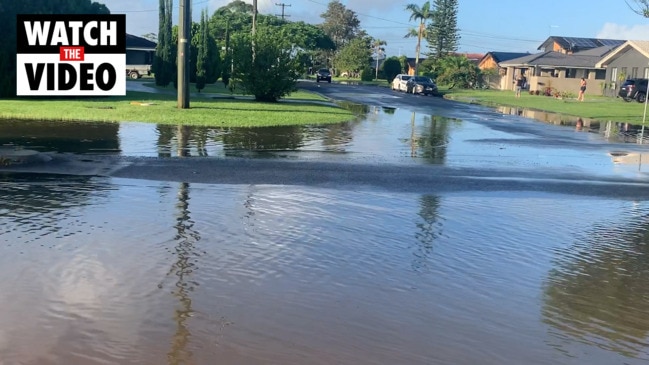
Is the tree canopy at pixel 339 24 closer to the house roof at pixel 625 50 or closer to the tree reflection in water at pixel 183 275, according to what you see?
the house roof at pixel 625 50

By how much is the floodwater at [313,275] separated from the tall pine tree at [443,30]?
9168 cm

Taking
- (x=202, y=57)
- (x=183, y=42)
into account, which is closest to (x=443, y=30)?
(x=202, y=57)

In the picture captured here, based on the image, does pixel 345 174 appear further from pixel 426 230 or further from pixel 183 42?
pixel 183 42

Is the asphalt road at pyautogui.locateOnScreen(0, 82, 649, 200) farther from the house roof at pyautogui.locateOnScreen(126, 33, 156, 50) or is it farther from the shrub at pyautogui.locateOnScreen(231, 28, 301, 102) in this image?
the house roof at pyautogui.locateOnScreen(126, 33, 156, 50)

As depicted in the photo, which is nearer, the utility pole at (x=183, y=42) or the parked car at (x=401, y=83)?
the utility pole at (x=183, y=42)

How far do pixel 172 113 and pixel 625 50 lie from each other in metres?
49.4

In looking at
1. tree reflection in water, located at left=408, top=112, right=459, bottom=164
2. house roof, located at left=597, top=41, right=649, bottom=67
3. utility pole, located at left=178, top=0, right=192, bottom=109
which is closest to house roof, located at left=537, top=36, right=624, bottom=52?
house roof, located at left=597, top=41, right=649, bottom=67

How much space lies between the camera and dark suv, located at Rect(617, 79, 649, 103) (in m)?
49.9

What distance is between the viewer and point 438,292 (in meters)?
6.34

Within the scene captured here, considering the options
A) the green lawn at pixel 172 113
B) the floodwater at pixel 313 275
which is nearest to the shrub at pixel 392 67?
the green lawn at pixel 172 113

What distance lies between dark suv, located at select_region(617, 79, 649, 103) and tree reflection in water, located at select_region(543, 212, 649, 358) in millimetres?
45104

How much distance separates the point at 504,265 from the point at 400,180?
527 cm

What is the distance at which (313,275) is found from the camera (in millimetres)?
6703

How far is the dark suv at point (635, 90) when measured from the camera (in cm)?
4994
